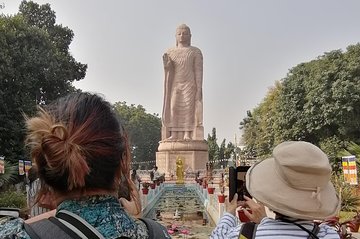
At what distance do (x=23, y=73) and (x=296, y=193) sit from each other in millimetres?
19335

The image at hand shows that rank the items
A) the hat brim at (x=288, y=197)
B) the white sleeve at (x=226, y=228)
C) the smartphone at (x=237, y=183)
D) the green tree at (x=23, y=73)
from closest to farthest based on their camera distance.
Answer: the hat brim at (x=288, y=197) < the white sleeve at (x=226, y=228) < the smartphone at (x=237, y=183) < the green tree at (x=23, y=73)

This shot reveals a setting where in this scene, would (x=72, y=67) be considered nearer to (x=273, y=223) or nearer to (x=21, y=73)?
(x=21, y=73)

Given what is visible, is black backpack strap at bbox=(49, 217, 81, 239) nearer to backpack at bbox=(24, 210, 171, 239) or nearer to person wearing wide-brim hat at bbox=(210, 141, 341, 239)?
backpack at bbox=(24, 210, 171, 239)

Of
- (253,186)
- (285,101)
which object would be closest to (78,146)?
(253,186)

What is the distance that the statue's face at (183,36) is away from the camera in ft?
97.3

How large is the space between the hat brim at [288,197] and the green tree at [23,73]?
15347 mm

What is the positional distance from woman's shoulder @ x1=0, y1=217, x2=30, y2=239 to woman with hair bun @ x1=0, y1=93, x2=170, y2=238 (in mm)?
117

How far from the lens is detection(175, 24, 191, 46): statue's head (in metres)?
29.7

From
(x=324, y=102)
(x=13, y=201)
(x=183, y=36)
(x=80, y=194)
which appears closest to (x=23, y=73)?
(x=13, y=201)

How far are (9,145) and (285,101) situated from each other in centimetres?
1586

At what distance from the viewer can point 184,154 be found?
93.0ft

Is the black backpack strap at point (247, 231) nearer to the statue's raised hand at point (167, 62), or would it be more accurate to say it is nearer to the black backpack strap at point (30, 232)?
the black backpack strap at point (30, 232)

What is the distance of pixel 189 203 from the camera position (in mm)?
15297

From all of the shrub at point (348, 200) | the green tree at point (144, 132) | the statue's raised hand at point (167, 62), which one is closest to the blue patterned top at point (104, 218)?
the shrub at point (348, 200)
